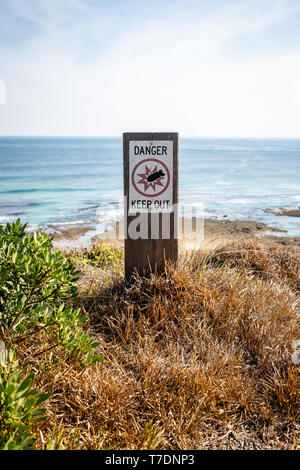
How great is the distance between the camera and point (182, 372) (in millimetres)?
2793

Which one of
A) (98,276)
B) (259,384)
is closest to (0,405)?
(259,384)

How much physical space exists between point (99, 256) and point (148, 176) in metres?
2.68

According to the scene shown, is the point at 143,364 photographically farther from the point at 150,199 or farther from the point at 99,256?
the point at 99,256

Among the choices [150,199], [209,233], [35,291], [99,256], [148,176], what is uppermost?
[148,176]

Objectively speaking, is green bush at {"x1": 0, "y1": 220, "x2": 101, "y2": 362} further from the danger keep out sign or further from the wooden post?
the danger keep out sign

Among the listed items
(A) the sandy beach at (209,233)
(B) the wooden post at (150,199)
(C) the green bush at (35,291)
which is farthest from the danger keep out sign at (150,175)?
(A) the sandy beach at (209,233)

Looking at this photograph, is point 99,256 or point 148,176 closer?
point 148,176

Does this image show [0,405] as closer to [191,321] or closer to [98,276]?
[191,321]

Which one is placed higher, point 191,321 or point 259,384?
point 191,321

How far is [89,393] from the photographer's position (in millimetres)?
2625

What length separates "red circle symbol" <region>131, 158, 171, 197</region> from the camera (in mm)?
4078

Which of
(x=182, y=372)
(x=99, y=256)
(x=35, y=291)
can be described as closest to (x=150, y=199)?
(x=35, y=291)

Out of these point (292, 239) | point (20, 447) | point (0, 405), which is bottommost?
point (292, 239)

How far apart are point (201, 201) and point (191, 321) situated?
1933cm
